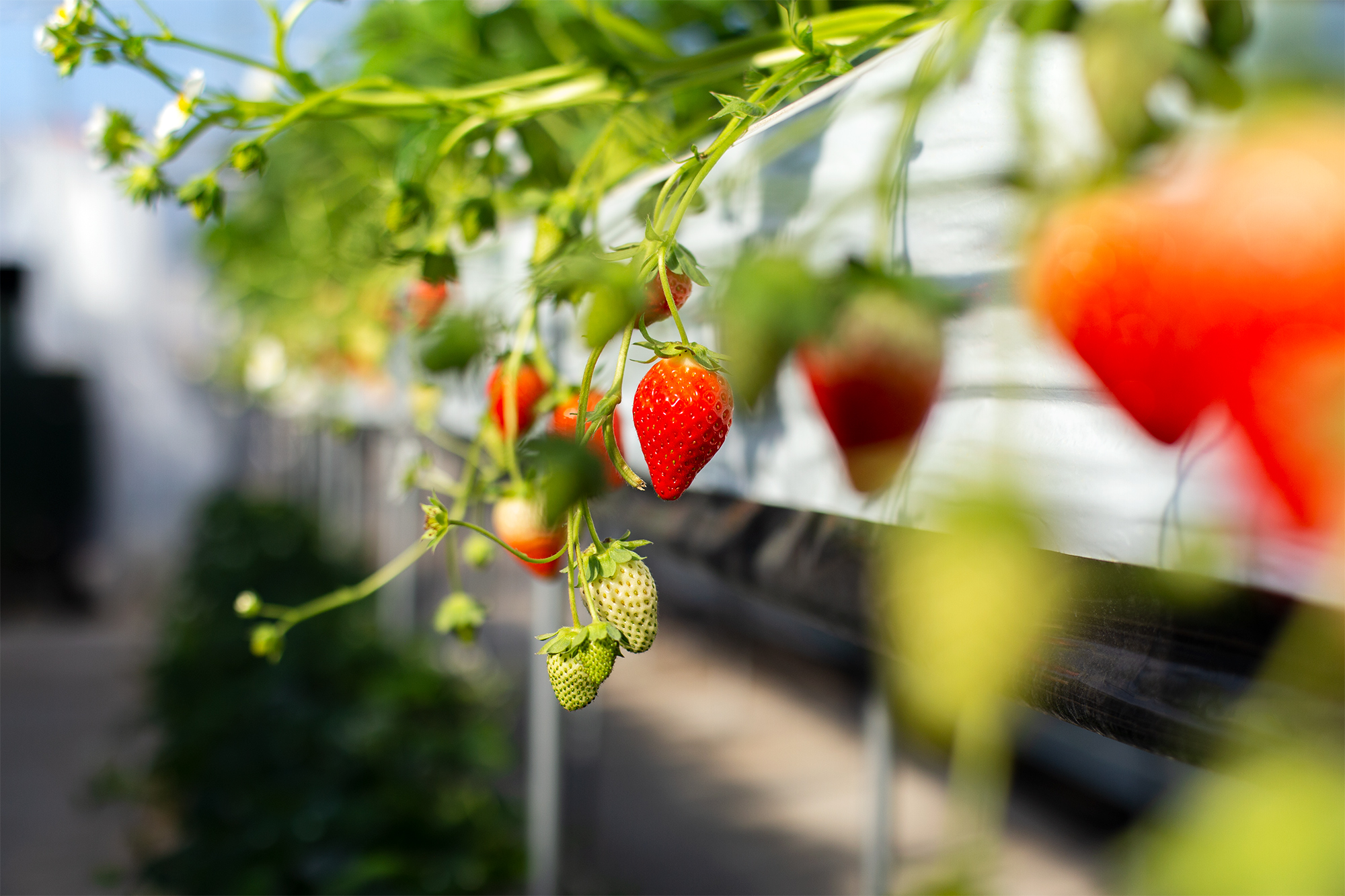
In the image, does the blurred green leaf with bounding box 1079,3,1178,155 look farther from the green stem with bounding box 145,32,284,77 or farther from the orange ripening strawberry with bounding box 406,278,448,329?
the orange ripening strawberry with bounding box 406,278,448,329

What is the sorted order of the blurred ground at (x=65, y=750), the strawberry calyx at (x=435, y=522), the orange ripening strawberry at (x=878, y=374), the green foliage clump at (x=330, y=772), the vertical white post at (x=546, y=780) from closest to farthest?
the orange ripening strawberry at (x=878, y=374)
the strawberry calyx at (x=435, y=522)
the vertical white post at (x=546, y=780)
the green foliage clump at (x=330, y=772)
the blurred ground at (x=65, y=750)

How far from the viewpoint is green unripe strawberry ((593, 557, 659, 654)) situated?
26 centimetres

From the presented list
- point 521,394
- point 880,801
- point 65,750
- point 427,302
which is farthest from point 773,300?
point 65,750

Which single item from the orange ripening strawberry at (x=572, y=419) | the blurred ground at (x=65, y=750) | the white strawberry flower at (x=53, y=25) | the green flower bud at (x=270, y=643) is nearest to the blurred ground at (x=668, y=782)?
the blurred ground at (x=65, y=750)

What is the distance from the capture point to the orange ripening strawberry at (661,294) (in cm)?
27

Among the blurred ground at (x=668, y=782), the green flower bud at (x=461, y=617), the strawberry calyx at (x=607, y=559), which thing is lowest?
the blurred ground at (x=668, y=782)

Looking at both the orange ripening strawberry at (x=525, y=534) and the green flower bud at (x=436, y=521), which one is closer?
the green flower bud at (x=436, y=521)

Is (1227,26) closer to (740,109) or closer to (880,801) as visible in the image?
(740,109)

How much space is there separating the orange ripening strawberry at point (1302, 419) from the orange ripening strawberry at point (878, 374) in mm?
97

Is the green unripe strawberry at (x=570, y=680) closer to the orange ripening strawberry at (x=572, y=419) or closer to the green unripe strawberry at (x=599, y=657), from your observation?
the green unripe strawberry at (x=599, y=657)

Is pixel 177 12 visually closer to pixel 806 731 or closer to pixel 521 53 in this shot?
pixel 806 731

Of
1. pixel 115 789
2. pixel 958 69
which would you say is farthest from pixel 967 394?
pixel 115 789

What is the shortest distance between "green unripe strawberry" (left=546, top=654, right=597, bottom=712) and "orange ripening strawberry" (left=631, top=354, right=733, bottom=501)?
0.17 ft

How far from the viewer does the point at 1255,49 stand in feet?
0.42
